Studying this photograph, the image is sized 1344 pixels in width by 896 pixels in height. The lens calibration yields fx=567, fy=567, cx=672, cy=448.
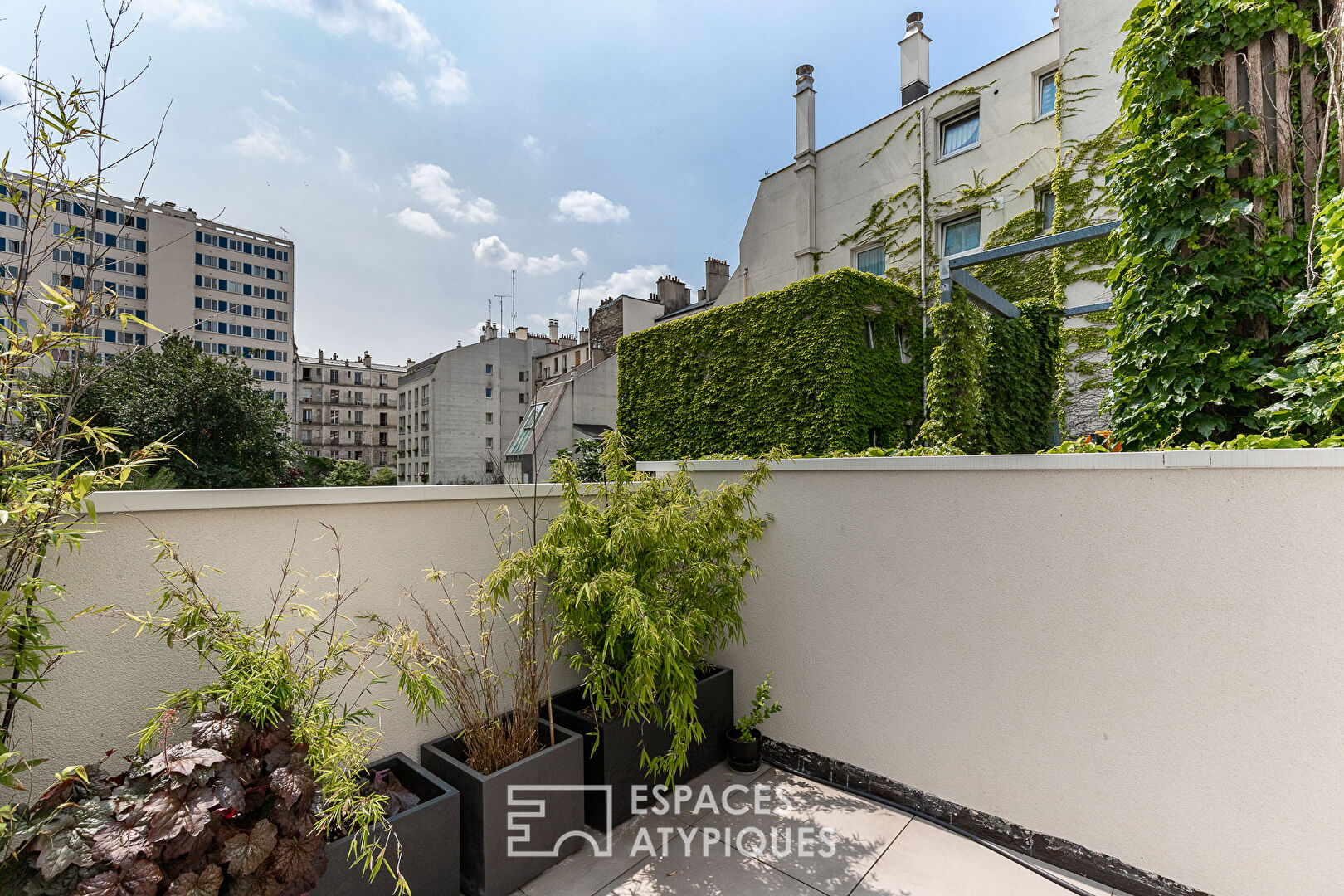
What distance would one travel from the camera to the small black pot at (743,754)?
116 inches

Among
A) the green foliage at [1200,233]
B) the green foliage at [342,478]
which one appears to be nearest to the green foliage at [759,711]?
the green foliage at [1200,233]

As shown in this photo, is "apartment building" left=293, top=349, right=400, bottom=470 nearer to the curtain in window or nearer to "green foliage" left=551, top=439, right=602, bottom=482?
"green foliage" left=551, top=439, right=602, bottom=482

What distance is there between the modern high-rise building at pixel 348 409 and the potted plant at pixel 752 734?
172 ft

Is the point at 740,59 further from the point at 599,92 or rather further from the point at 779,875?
the point at 779,875

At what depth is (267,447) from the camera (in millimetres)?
12508

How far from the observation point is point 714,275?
18094mm

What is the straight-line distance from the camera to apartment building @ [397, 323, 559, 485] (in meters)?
34.0

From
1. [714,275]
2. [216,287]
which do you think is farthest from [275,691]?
[216,287]

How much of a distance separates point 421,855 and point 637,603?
1.04 metres

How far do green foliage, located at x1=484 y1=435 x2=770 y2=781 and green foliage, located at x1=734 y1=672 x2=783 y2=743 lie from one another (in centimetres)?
46

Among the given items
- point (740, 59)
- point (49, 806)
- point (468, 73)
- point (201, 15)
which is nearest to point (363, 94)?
point (468, 73)

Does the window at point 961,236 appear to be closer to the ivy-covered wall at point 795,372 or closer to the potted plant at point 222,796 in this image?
the ivy-covered wall at point 795,372

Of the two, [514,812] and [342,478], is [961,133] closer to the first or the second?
[514,812]

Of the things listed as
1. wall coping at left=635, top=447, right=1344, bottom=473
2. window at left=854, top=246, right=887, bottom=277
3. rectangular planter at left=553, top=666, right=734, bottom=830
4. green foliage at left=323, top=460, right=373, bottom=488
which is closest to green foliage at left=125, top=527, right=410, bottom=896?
Result: rectangular planter at left=553, top=666, right=734, bottom=830
